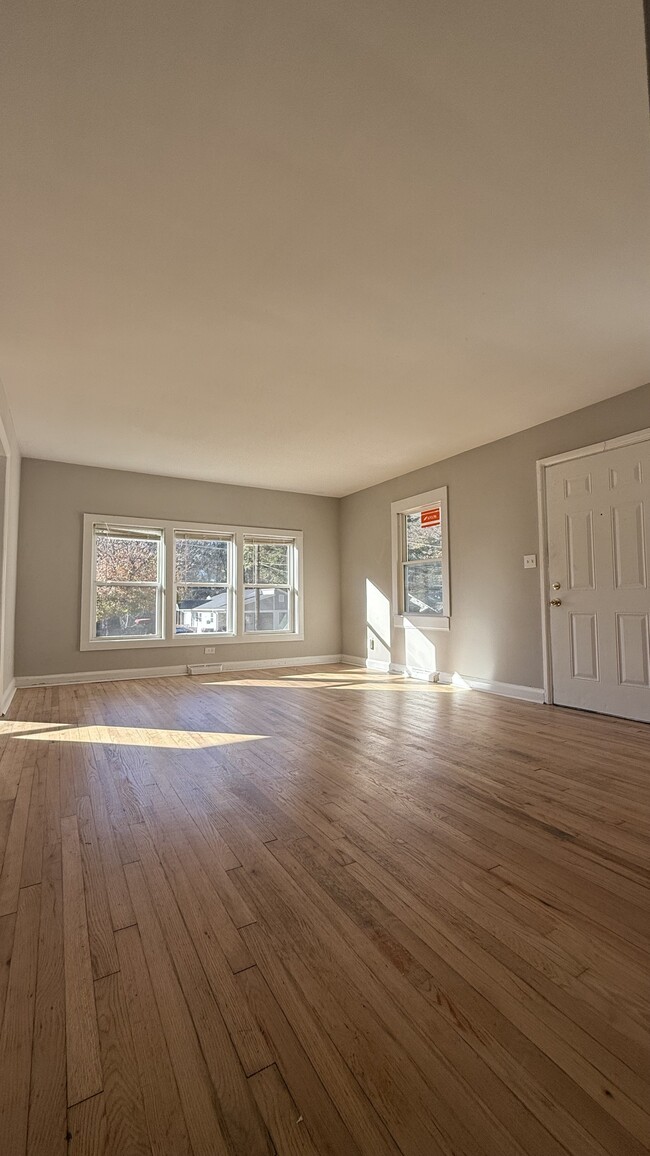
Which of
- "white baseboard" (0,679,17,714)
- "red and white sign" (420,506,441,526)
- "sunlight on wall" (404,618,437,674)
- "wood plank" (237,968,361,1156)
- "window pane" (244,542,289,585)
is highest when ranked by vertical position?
"red and white sign" (420,506,441,526)

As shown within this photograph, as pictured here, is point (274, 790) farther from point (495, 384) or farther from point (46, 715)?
point (495, 384)

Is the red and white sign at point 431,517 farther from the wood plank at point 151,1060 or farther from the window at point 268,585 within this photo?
the wood plank at point 151,1060

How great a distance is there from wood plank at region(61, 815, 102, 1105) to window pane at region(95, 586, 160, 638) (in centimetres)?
475

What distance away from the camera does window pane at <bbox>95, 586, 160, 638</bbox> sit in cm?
616

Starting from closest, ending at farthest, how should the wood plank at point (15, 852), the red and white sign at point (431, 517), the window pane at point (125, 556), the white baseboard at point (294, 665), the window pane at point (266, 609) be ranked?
1. the wood plank at point (15, 852)
2. the white baseboard at point (294, 665)
3. the red and white sign at point (431, 517)
4. the window pane at point (125, 556)
5. the window pane at point (266, 609)

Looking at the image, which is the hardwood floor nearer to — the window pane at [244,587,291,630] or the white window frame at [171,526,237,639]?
the white window frame at [171,526,237,639]

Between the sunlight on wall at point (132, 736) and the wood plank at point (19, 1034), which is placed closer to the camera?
the wood plank at point (19, 1034)

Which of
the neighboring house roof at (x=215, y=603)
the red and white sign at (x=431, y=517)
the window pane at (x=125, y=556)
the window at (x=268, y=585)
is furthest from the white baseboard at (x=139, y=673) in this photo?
the red and white sign at (x=431, y=517)

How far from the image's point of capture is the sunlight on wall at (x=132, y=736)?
11.1 feet

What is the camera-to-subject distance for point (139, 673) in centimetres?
630

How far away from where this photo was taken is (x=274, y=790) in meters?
2.50

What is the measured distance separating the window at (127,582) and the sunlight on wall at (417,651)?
329 cm

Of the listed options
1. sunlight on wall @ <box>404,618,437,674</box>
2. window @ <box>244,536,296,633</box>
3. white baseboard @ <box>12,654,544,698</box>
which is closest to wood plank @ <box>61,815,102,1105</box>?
→ white baseboard @ <box>12,654,544,698</box>

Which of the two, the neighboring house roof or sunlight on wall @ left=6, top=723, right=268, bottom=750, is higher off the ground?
the neighboring house roof
